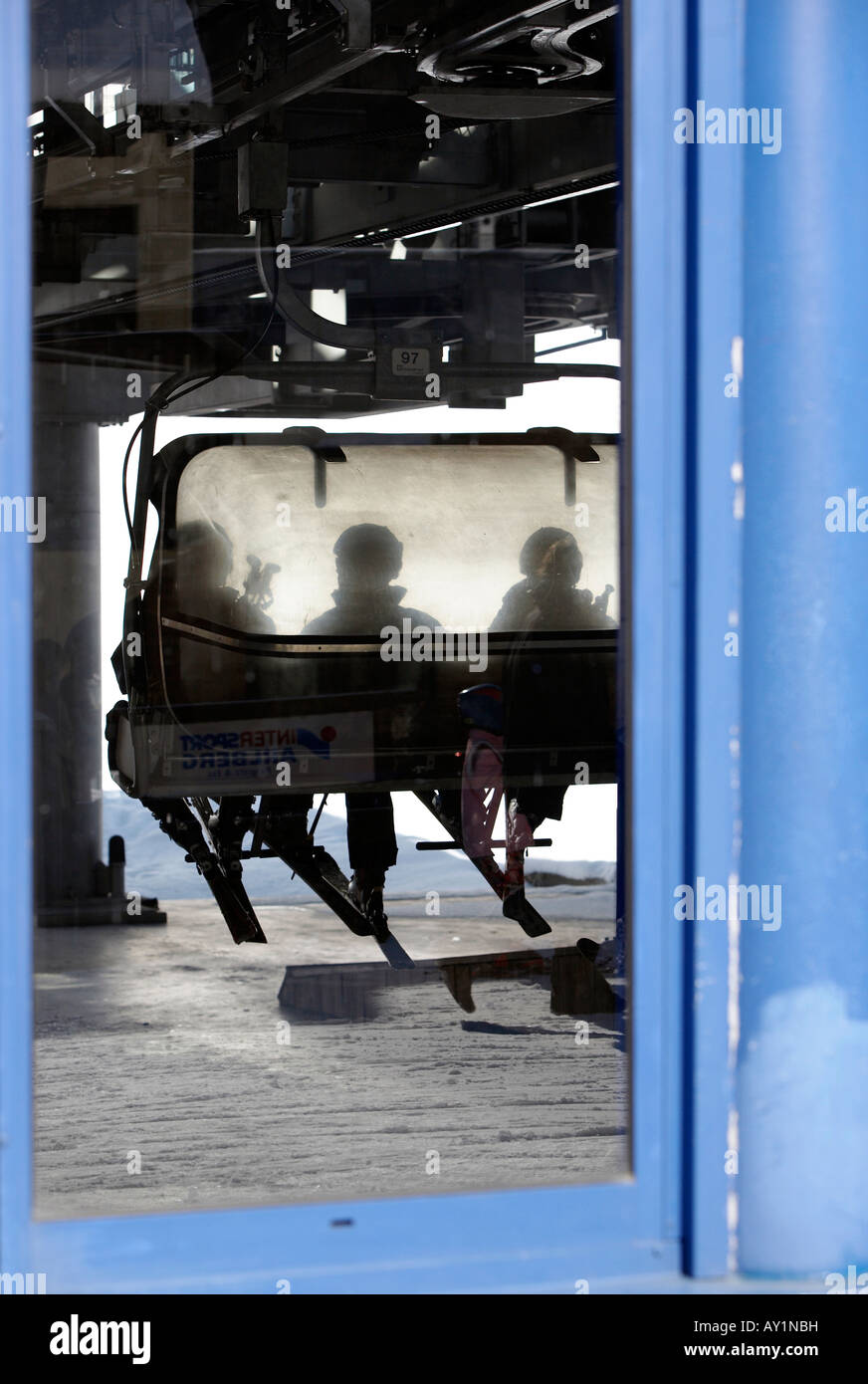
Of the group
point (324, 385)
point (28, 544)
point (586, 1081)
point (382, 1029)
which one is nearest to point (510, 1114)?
point (586, 1081)

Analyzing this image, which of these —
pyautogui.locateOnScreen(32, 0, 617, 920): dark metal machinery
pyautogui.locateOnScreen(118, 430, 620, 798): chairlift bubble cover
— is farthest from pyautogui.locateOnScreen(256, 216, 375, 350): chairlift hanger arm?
pyautogui.locateOnScreen(118, 430, 620, 798): chairlift bubble cover

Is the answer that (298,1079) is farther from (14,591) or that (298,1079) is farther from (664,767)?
(14,591)

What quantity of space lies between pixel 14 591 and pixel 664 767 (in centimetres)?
67

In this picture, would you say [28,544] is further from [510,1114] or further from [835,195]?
[510,1114]

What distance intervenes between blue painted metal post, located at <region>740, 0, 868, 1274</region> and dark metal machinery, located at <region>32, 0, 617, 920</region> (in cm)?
206

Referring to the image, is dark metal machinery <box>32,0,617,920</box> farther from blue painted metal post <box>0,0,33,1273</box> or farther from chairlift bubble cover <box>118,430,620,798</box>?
blue painted metal post <box>0,0,33,1273</box>

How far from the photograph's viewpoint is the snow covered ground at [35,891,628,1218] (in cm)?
346

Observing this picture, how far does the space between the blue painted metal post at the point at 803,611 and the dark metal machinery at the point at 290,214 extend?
6.76 feet

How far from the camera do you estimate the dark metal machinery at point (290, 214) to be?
5.07 metres

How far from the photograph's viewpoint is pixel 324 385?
280 inches

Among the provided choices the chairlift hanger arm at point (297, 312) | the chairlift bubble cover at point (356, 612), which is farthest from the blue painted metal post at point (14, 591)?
the chairlift hanger arm at point (297, 312)

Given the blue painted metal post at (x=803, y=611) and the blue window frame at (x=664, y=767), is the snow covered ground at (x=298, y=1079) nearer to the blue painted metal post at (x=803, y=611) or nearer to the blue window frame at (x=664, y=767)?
the blue window frame at (x=664, y=767)

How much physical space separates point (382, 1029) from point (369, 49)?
3186 mm

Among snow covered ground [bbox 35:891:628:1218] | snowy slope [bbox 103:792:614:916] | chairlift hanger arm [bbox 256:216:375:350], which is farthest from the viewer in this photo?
snowy slope [bbox 103:792:614:916]
